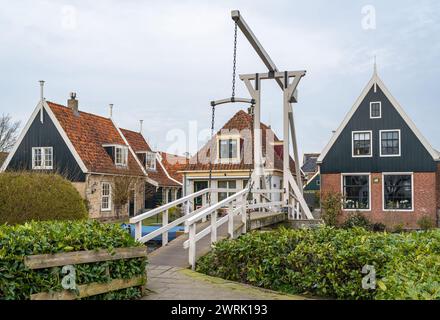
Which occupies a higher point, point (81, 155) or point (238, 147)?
point (238, 147)

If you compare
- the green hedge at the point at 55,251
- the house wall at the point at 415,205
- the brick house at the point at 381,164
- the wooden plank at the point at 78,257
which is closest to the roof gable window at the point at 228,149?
the brick house at the point at 381,164

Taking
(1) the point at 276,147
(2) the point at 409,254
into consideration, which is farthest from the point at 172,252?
(1) the point at 276,147

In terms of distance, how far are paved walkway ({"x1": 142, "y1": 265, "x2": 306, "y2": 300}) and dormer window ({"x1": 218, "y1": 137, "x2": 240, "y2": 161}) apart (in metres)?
19.3

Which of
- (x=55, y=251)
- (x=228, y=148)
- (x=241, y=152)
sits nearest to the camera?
(x=55, y=251)

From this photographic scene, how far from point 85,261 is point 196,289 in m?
1.52

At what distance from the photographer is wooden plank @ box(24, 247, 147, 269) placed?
16.5 ft

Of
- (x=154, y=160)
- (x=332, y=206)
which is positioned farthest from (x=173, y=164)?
(x=332, y=206)

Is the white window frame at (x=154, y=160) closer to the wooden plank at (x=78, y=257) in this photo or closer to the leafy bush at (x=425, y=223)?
the leafy bush at (x=425, y=223)

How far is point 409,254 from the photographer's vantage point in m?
5.94

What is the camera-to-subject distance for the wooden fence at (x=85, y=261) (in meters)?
5.07

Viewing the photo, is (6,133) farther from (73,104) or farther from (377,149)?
(377,149)

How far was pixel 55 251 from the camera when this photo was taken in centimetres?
528

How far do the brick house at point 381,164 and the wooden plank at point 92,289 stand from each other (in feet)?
66.4
